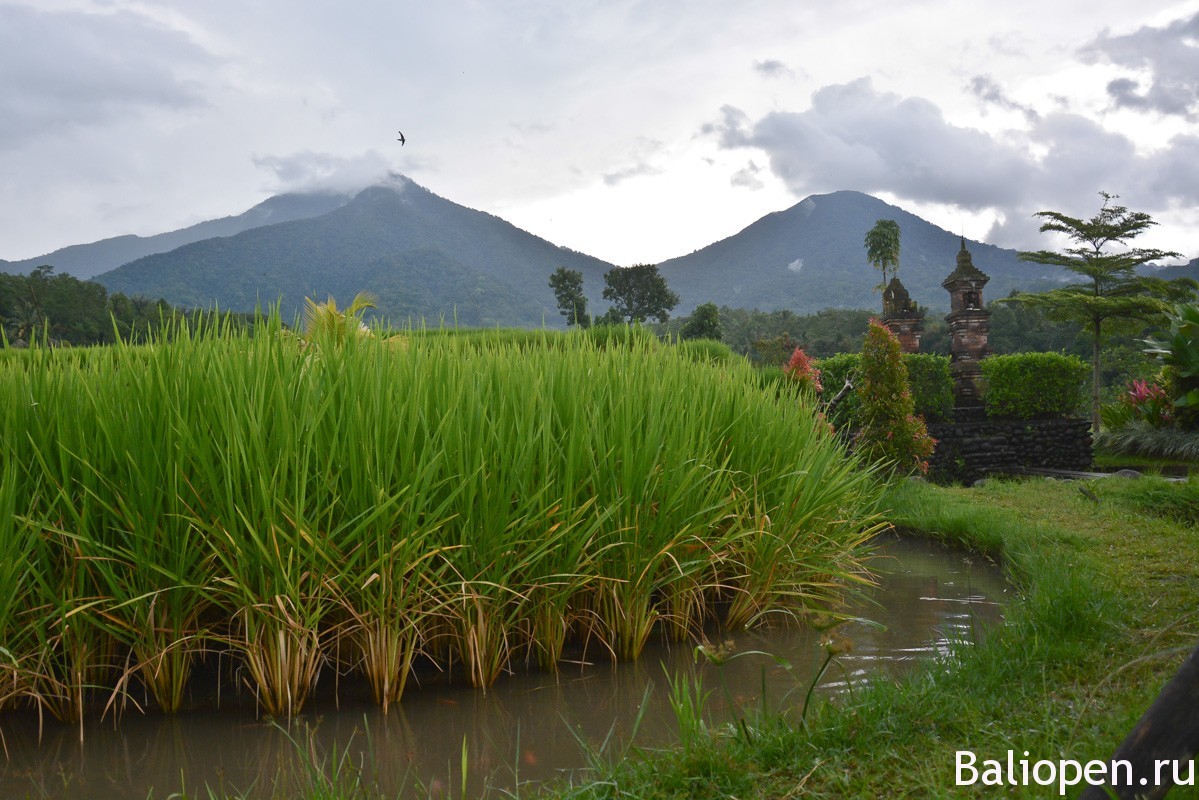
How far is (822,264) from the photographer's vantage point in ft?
315

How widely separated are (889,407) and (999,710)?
25.2 ft

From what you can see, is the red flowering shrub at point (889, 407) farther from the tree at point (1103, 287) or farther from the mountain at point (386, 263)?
the mountain at point (386, 263)

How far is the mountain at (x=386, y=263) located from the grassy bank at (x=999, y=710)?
208 feet

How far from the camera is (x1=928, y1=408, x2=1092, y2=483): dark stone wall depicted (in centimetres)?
1409

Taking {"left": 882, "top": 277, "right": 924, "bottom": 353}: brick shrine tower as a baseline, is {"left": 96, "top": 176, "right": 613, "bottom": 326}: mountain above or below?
above

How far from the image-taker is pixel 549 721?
298cm

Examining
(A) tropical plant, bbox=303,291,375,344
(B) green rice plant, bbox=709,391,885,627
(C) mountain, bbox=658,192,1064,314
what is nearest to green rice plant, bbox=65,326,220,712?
(A) tropical plant, bbox=303,291,375,344

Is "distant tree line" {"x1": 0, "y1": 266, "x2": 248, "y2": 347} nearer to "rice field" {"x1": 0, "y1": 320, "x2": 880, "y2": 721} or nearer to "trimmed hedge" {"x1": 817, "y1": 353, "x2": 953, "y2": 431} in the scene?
"trimmed hedge" {"x1": 817, "y1": 353, "x2": 953, "y2": 431}

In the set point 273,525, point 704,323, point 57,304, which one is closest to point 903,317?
point 704,323

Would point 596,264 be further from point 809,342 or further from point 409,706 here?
point 409,706

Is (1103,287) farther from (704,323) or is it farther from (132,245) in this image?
(132,245)

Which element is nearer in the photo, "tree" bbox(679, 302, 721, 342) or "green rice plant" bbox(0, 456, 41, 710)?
"green rice plant" bbox(0, 456, 41, 710)

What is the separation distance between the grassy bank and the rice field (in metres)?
1.05

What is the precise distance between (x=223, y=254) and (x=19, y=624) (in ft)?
324
